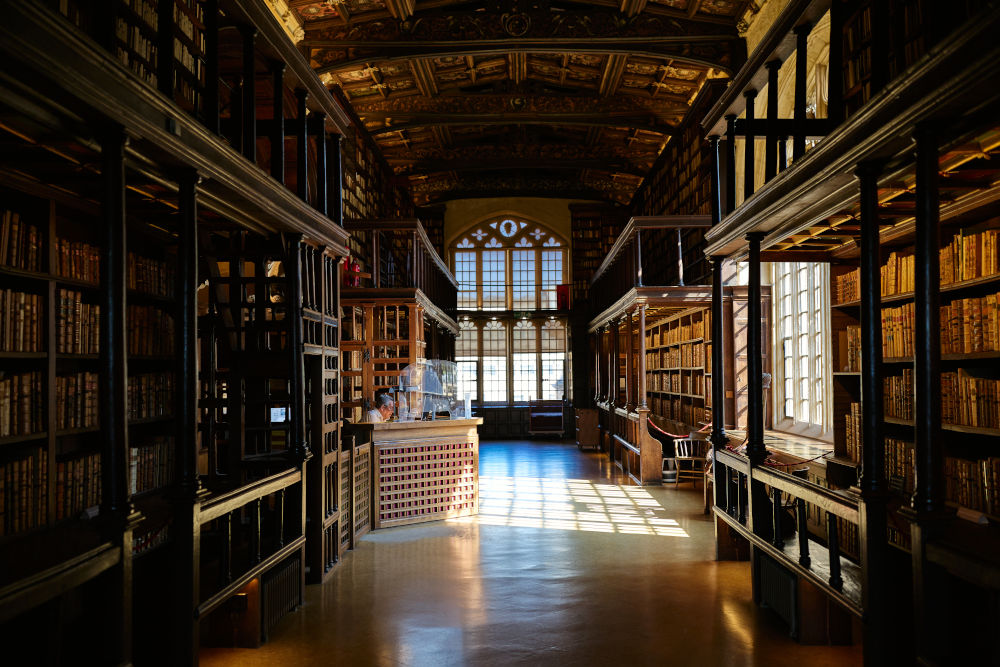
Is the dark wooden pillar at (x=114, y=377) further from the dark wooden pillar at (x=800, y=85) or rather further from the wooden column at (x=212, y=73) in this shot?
the dark wooden pillar at (x=800, y=85)

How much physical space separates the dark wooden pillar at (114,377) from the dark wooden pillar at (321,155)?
8.82ft

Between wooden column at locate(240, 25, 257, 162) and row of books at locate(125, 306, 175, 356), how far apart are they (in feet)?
4.01

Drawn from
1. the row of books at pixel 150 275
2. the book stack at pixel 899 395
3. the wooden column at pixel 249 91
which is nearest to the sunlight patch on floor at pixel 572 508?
the book stack at pixel 899 395

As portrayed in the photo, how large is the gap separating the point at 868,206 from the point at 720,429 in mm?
2755

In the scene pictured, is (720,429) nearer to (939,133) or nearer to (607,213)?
(939,133)

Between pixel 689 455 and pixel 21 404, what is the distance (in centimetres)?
767

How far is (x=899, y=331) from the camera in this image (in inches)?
184

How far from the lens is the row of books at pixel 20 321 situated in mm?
3219

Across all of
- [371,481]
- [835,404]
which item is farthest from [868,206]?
→ [371,481]

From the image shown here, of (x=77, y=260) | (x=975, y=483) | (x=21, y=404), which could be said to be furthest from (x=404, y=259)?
(x=975, y=483)

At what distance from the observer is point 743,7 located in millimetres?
9734

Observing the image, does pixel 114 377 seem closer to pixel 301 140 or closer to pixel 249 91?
pixel 249 91

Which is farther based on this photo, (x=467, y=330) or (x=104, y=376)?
(x=467, y=330)

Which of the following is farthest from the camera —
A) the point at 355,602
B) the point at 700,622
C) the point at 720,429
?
the point at 720,429
